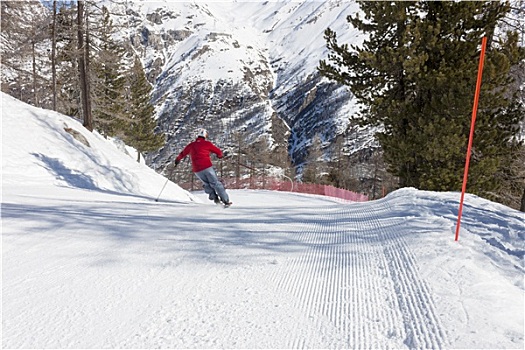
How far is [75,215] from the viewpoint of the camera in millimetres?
5551

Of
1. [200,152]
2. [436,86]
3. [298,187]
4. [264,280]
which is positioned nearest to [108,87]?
[200,152]

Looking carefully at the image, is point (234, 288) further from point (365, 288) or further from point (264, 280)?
point (365, 288)

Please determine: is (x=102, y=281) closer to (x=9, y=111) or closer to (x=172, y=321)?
(x=172, y=321)

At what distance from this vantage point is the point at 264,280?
316cm

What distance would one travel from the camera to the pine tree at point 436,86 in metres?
12.7

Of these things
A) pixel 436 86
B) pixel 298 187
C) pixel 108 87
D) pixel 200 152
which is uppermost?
pixel 108 87

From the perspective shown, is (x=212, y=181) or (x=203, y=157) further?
(x=212, y=181)

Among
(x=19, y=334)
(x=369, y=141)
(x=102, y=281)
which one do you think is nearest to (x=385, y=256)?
(x=102, y=281)

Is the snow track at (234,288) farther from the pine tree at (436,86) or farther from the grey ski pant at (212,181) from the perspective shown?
the pine tree at (436,86)

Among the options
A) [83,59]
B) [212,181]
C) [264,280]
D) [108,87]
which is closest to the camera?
[264,280]

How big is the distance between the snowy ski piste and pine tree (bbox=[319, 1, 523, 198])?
819 cm

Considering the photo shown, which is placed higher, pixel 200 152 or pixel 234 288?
pixel 200 152

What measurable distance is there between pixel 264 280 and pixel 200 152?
6.14 m

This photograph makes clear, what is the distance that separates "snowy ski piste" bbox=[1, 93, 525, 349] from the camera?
2.26 meters
